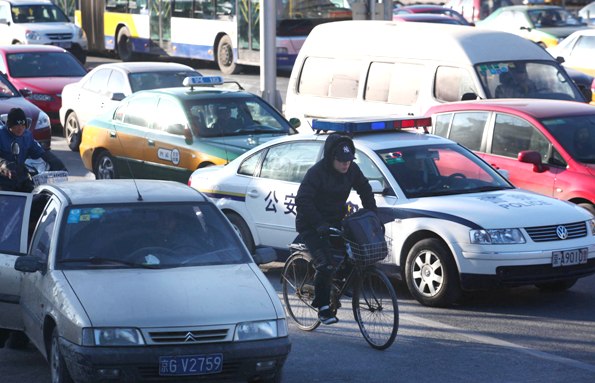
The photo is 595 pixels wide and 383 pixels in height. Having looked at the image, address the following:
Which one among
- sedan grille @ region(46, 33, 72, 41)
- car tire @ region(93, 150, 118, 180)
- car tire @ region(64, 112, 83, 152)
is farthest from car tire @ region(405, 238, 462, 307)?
sedan grille @ region(46, 33, 72, 41)

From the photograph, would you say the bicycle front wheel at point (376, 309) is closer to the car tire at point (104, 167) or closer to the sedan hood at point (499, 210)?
the sedan hood at point (499, 210)

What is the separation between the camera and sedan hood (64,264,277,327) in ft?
23.1

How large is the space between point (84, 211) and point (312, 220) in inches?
72.6

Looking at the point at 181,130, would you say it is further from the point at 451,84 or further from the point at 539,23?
the point at 539,23

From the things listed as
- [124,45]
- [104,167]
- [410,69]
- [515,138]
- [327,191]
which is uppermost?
[410,69]

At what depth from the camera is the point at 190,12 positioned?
3378cm

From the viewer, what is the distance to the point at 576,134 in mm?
12797

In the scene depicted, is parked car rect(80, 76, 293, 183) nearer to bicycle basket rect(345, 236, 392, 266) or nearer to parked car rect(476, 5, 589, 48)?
bicycle basket rect(345, 236, 392, 266)

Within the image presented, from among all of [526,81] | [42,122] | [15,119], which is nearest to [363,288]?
[15,119]

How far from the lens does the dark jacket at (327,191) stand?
9.12m

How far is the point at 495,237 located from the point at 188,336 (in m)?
3.69

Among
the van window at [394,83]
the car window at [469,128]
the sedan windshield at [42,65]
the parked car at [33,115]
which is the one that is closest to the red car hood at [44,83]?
the sedan windshield at [42,65]

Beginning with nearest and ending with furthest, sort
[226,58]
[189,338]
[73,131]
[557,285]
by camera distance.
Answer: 1. [189,338]
2. [557,285]
3. [73,131]
4. [226,58]

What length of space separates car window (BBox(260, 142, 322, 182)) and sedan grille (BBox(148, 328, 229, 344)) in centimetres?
441
